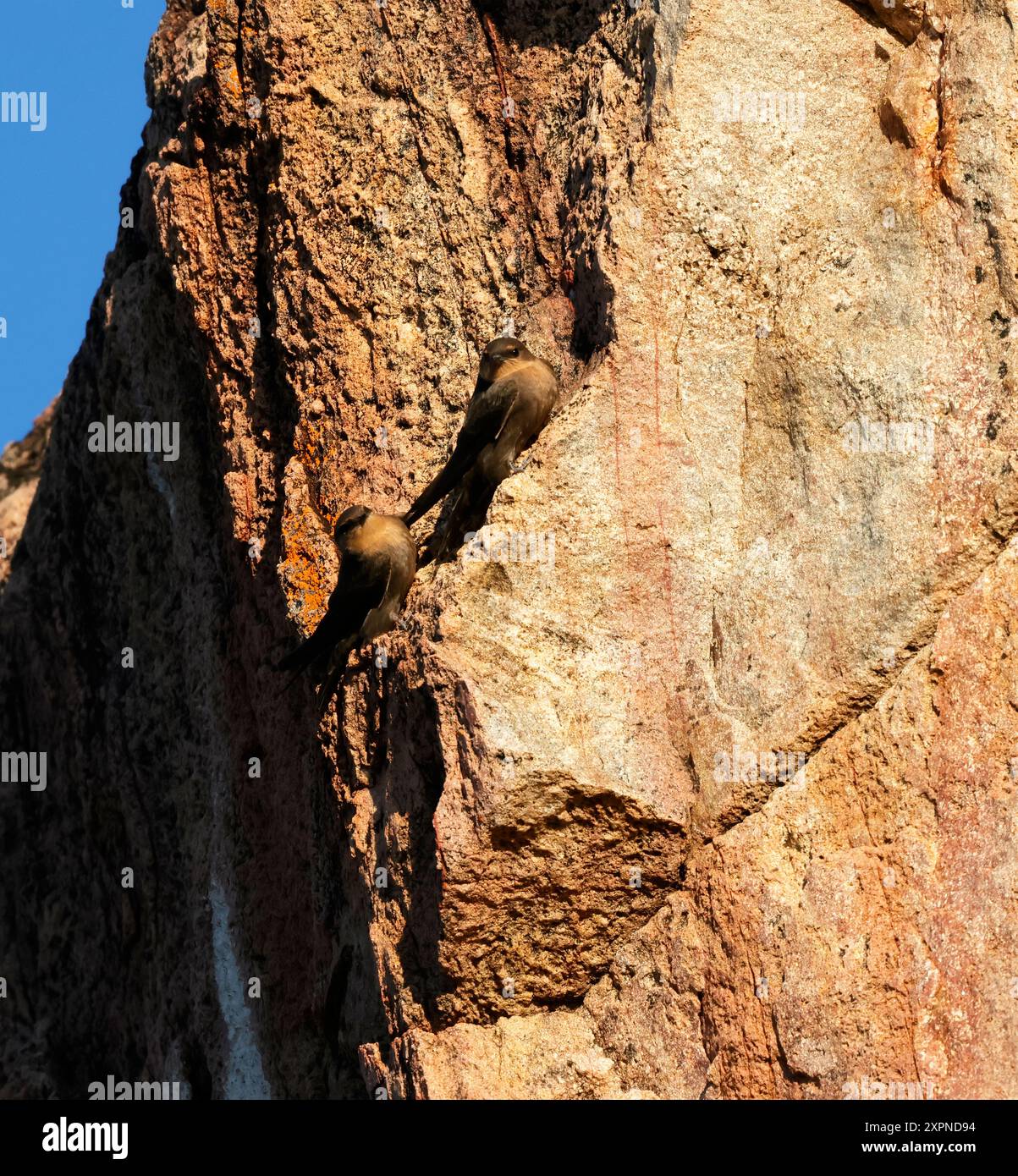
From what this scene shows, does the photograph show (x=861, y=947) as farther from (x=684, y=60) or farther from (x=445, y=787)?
(x=684, y=60)

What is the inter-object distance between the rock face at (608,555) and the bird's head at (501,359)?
0.25m

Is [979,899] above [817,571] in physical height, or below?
below

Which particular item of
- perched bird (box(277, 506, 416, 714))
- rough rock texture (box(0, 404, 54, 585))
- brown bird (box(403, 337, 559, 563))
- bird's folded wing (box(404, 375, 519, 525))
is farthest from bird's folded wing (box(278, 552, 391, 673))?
rough rock texture (box(0, 404, 54, 585))

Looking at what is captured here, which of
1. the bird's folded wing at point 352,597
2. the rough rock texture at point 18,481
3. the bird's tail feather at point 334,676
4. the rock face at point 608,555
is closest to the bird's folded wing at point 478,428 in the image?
the rock face at point 608,555

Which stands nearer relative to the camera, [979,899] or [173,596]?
[979,899]

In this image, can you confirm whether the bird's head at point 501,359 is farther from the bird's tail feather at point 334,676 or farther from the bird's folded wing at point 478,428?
the bird's tail feather at point 334,676

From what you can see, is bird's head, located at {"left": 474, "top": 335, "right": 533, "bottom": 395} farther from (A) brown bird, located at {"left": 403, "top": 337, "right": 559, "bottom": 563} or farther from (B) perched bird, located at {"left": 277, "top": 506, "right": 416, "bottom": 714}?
(B) perched bird, located at {"left": 277, "top": 506, "right": 416, "bottom": 714}

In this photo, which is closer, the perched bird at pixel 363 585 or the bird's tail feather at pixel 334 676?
the perched bird at pixel 363 585

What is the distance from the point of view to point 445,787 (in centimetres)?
575

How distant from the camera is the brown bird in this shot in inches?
243

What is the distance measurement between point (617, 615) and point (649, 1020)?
1.35 metres

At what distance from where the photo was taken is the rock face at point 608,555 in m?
5.71

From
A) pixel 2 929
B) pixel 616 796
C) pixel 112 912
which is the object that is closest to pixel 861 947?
pixel 616 796

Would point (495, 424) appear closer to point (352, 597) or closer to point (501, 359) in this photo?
point (501, 359)
